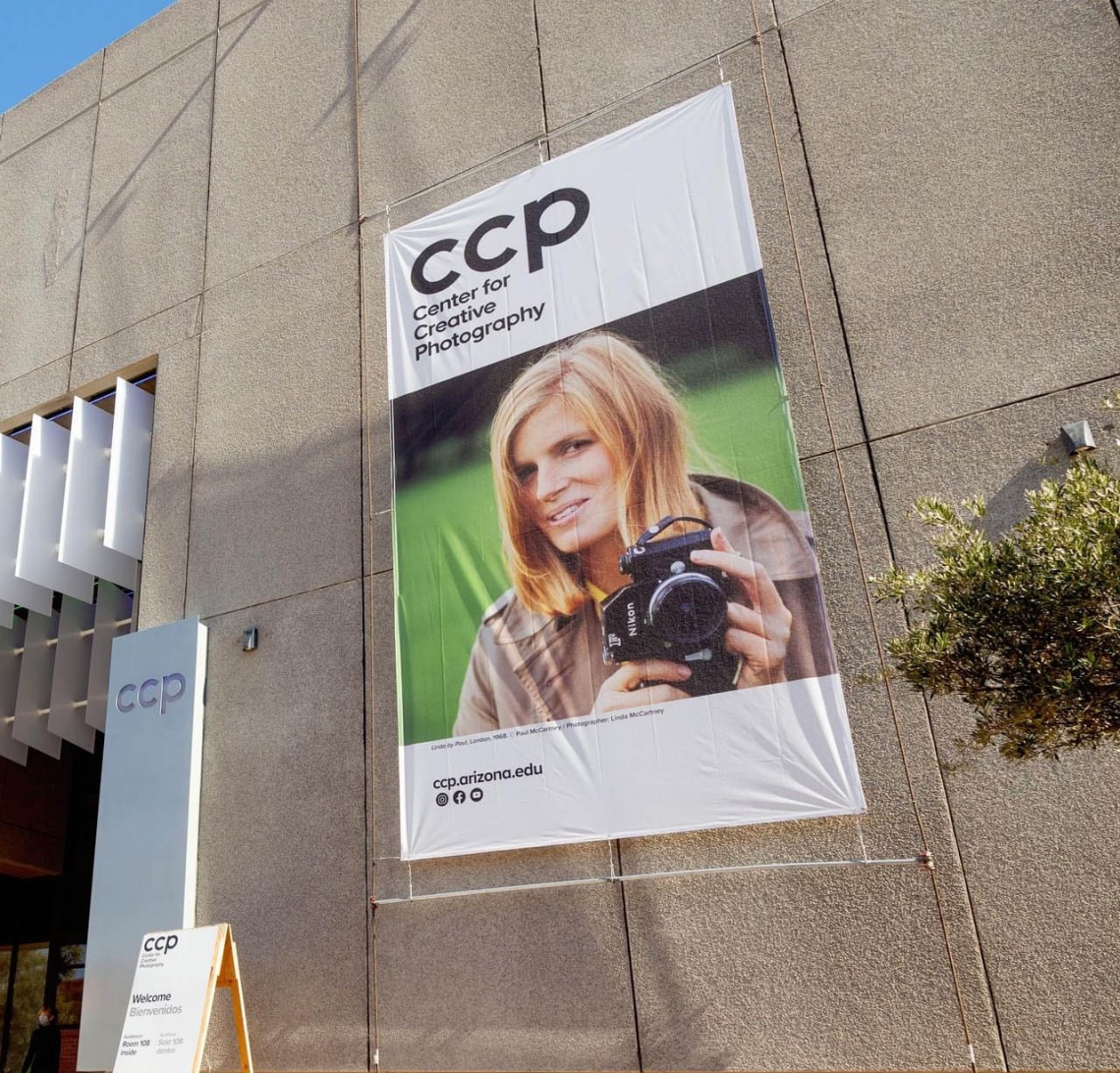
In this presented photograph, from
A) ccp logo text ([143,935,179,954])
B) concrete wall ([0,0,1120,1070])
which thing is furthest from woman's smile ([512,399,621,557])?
ccp logo text ([143,935,179,954])

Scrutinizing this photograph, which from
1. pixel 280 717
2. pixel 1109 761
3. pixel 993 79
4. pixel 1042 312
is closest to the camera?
pixel 1109 761

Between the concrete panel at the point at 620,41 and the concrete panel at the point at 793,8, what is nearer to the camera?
the concrete panel at the point at 793,8

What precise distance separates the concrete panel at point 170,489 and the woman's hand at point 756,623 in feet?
14.3

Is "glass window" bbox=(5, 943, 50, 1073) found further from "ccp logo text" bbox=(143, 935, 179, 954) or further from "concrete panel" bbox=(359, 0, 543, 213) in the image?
"concrete panel" bbox=(359, 0, 543, 213)

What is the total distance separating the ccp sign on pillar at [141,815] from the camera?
A: 682 centimetres

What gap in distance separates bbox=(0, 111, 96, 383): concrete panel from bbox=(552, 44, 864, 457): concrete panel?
19.1ft

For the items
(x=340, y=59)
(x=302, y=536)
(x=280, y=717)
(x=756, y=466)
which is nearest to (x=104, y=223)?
(x=340, y=59)

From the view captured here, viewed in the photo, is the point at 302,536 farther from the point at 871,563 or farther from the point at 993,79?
the point at 993,79

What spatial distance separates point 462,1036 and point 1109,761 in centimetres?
362

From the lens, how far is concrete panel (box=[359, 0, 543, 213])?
303 inches

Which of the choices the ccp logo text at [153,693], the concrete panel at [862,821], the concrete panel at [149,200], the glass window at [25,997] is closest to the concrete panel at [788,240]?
the concrete panel at [862,821]

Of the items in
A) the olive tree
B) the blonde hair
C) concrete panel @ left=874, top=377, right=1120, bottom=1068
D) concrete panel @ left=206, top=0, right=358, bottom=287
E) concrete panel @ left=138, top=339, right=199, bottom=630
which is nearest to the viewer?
the olive tree

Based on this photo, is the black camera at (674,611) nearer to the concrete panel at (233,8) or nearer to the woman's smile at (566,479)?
the woman's smile at (566,479)

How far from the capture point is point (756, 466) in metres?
5.73
